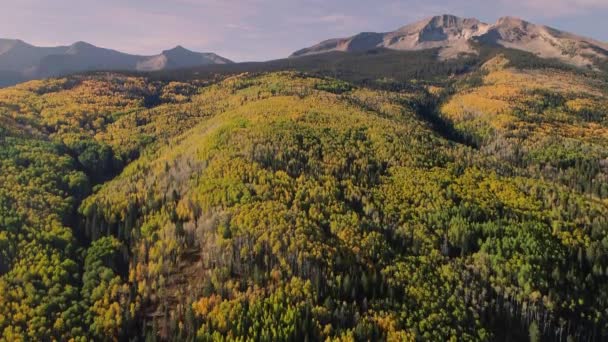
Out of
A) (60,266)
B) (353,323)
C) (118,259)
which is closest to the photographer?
(353,323)

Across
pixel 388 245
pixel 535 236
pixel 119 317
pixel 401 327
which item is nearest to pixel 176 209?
pixel 119 317

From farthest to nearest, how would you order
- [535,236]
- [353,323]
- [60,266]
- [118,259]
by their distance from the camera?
[535,236] < [118,259] < [60,266] < [353,323]

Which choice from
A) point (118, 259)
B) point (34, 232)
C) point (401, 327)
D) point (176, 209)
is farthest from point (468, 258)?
point (34, 232)

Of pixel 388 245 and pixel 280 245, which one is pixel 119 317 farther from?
pixel 388 245

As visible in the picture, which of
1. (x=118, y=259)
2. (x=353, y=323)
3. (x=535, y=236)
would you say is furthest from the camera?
(x=535, y=236)

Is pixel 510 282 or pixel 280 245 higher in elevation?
pixel 280 245

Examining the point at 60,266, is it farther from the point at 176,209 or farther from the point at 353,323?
the point at 353,323

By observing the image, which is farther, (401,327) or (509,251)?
(509,251)

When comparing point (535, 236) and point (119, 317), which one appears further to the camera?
point (535, 236)

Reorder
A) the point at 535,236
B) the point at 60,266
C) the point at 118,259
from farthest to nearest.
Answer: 1. the point at 535,236
2. the point at 118,259
3. the point at 60,266

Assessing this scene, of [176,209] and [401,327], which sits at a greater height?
[176,209]
